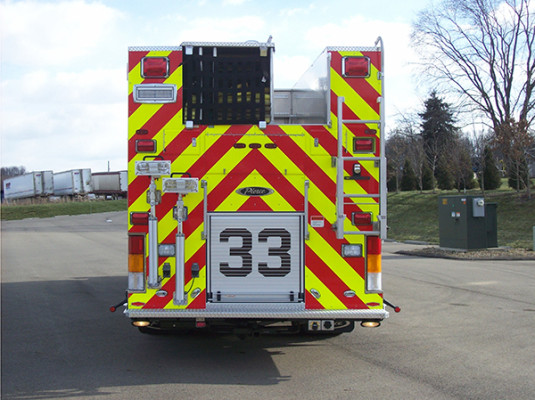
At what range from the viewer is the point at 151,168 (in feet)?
17.9

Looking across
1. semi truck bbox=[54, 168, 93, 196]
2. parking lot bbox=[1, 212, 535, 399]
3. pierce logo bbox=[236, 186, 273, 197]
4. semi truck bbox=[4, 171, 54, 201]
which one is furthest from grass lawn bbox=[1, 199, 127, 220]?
pierce logo bbox=[236, 186, 273, 197]

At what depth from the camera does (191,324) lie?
5695mm

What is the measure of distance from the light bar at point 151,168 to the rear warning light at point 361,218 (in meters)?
1.87

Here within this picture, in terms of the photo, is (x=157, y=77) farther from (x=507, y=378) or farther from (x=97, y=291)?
(x=97, y=291)

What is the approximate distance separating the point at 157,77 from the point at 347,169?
2135 mm

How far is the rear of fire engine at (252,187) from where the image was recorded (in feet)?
18.7

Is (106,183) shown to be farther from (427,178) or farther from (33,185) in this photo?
(427,178)

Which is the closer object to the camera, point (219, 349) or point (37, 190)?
point (219, 349)

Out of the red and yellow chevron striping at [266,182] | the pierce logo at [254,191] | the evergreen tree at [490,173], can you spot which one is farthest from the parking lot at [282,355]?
the evergreen tree at [490,173]

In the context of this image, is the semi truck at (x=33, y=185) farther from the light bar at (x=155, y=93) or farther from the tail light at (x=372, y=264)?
the tail light at (x=372, y=264)

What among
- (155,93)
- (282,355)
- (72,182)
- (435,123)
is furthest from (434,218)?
(72,182)

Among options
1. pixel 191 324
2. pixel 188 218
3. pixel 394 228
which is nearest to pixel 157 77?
pixel 188 218

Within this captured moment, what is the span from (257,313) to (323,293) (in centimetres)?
73

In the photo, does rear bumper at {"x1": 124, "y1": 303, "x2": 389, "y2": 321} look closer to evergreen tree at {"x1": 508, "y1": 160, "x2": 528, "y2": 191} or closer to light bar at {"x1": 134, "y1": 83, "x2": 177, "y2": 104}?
light bar at {"x1": 134, "y1": 83, "x2": 177, "y2": 104}
